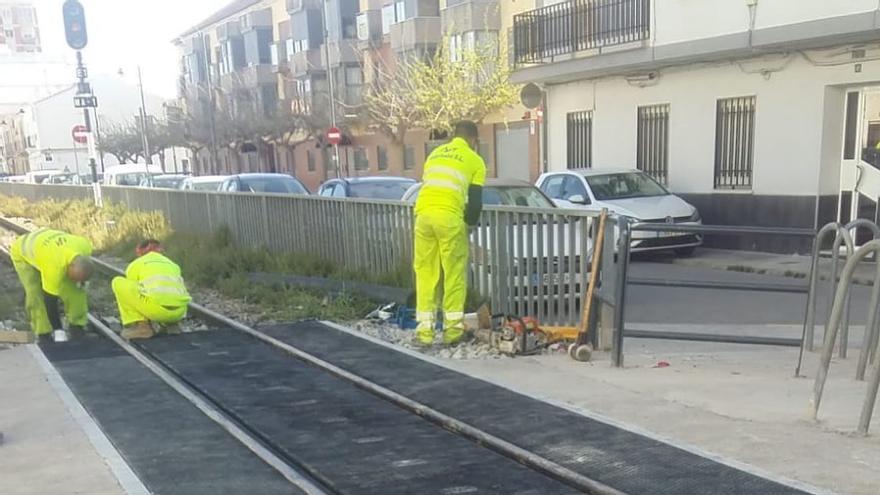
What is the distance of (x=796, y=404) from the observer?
16.3 ft

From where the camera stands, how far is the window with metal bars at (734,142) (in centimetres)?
1357

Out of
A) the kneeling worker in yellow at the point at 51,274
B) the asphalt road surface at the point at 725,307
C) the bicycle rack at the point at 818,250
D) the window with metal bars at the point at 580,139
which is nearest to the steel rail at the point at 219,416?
the kneeling worker in yellow at the point at 51,274

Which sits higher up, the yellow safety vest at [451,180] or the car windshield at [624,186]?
the yellow safety vest at [451,180]

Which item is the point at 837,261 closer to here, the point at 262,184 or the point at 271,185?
the point at 271,185

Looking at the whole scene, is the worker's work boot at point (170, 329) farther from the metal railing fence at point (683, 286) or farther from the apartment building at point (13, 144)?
the apartment building at point (13, 144)

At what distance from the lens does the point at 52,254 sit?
7410 millimetres

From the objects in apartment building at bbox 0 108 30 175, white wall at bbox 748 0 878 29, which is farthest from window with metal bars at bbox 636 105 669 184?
apartment building at bbox 0 108 30 175

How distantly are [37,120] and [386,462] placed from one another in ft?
260

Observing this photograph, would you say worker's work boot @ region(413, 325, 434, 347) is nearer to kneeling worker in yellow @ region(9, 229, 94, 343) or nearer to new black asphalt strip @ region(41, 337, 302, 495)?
new black asphalt strip @ region(41, 337, 302, 495)

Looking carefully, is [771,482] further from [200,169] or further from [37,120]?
[37,120]

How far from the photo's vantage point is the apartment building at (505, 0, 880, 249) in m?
11.9

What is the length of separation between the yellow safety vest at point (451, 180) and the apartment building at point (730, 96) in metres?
7.28

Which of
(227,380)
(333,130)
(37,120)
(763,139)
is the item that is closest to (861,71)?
(763,139)

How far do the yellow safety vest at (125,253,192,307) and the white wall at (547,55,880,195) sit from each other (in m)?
10.4
